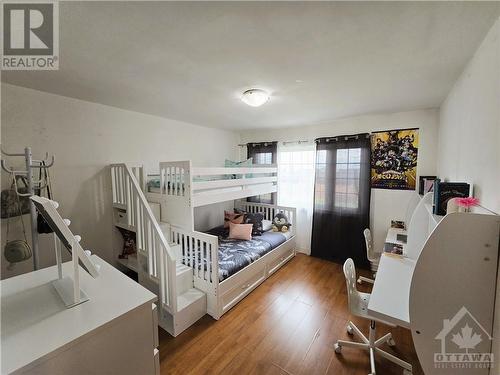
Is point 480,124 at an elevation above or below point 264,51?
below

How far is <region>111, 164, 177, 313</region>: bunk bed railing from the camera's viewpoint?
1899 millimetres

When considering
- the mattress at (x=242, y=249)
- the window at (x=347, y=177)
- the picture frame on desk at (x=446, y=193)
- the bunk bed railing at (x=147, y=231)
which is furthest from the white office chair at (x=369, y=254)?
the bunk bed railing at (x=147, y=231)

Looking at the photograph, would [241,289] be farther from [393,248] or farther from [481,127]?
[481,127]

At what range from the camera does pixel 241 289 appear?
2521 millimetres

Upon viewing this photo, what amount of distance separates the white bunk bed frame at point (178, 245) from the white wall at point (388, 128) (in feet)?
5.87

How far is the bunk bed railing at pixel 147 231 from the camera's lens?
1.90 meters

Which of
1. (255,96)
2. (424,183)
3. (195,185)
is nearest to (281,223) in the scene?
(195,185)

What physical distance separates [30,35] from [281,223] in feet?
11.3

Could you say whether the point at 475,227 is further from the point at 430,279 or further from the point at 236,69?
the point at 236,69

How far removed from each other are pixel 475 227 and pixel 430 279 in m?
0.33

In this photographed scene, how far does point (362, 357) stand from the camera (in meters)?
1.75

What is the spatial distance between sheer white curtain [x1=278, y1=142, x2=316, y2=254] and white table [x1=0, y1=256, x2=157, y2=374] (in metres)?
3.18

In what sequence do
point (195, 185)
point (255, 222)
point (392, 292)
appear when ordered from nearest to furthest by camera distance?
1. point (392, 292)
2. point (195, 185)
3. point (255, 222)

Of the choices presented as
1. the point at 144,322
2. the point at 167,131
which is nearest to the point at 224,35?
the point at 144,322
